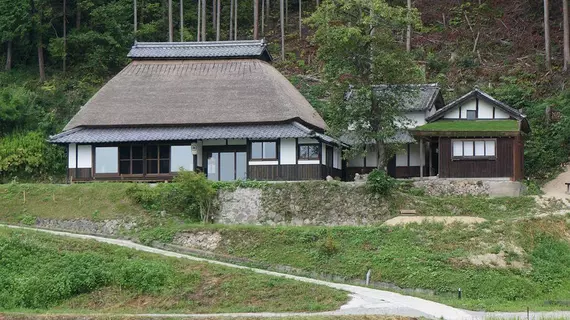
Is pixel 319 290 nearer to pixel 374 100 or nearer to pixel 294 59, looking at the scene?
pixel 374 100

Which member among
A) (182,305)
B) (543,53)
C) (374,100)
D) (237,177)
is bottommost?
(182,305)

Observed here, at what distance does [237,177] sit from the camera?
45.2m

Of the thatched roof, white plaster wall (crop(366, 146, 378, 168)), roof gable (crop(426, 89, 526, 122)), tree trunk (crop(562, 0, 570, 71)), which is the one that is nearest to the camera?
roof gable (crop(426, 89, 526, 122))

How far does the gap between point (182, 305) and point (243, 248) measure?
637cm

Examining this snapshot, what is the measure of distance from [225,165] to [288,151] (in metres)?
3.31

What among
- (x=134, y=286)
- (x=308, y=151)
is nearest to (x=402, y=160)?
(x=308, y=151)

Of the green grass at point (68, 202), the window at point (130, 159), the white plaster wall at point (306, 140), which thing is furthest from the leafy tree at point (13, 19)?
the white plaster wall at point (306, 140)

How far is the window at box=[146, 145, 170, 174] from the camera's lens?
45750 mm

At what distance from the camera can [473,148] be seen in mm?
42719

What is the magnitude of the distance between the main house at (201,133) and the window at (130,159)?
48 millimetres

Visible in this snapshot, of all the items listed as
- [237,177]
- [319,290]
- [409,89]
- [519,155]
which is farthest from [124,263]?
[519,155]

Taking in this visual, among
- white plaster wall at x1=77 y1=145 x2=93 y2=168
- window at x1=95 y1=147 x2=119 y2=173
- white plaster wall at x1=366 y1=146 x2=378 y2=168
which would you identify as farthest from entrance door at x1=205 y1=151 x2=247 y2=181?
white plaster wall at x1=366 y1=146 x2=378 y2=168

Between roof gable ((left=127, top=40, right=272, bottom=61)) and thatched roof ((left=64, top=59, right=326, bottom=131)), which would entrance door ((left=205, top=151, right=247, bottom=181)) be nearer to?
thatched roof ((left=64, top=59, right=326, bottom=131))

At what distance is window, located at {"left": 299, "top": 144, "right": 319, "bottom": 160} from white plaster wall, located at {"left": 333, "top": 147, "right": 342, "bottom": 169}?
264 cm
